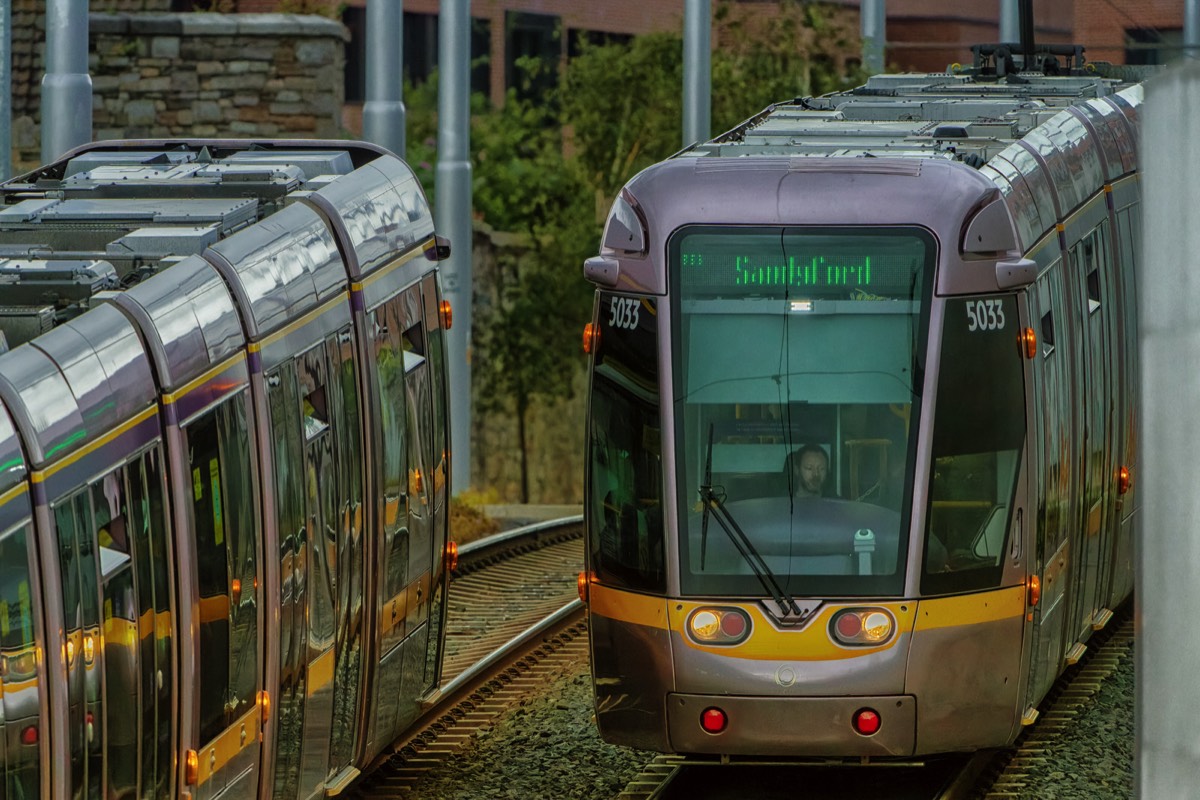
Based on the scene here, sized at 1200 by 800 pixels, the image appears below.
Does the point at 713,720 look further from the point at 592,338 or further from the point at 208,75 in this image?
the point at 208,75

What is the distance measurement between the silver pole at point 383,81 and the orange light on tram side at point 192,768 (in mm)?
11211

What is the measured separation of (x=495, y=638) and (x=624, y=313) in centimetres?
555

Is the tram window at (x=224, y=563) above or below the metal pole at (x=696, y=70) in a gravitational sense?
below

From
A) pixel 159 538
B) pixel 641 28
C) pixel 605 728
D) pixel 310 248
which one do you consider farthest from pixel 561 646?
pixel 641 28

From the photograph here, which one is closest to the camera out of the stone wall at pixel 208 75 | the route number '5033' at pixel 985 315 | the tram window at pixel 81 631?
the tram window at pixel 81 631

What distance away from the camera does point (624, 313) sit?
35.4 ft

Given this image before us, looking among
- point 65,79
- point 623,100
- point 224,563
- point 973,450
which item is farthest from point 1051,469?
point 623,100

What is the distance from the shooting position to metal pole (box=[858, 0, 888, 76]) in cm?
2747

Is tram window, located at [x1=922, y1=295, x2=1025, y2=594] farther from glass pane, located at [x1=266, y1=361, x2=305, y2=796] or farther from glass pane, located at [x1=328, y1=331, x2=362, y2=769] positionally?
glass pane, located at [x1=266, y1=361, x2=305, y2=796]

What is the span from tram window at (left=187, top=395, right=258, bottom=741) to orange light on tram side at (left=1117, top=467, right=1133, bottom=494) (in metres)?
6.70

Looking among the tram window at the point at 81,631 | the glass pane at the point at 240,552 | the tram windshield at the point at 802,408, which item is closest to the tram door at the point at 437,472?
the tram windshield at the point at 802,408

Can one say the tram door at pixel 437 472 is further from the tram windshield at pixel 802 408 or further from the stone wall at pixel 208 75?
the stone wall at pixel 208 75

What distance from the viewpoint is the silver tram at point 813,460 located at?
10.5 metres

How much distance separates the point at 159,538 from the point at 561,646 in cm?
765
